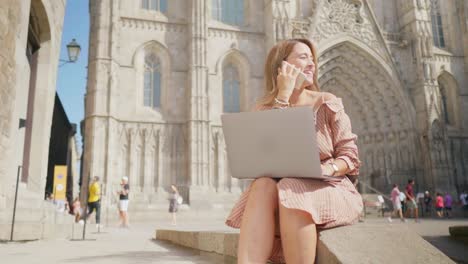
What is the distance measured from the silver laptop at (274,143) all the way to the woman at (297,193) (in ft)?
0.23

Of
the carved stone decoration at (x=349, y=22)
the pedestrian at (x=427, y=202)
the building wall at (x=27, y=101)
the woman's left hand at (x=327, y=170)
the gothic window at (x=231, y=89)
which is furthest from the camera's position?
the carved stone decoration at (x=349, y=22)

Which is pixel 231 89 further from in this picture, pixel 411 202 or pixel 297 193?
pixel 297 193

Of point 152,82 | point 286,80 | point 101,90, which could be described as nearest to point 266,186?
point 286,80

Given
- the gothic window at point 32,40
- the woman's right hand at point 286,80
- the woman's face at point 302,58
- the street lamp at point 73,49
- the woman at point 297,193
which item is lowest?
the woman at point 297,193

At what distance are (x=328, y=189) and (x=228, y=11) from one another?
2045 cm

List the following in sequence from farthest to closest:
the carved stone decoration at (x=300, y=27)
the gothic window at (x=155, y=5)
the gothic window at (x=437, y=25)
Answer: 1. the gothic window at (x=437, y=25)
2. the carved stone decoration at (x=300, y=27)
3. the gothic window at (x=155, y=5)

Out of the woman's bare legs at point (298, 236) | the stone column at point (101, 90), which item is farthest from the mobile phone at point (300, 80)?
the stone column at point (101, 90)

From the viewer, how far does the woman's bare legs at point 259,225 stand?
5.83 ft

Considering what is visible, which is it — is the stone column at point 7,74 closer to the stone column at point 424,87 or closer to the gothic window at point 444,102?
the stone column at point 424,87

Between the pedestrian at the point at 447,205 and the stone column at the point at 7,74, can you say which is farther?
the pedestrian at the point at 447,205

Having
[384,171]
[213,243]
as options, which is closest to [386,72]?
[384,171]

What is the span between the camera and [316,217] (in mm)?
1768

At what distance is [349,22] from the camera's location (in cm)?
2205

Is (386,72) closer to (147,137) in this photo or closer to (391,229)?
(147,137)
